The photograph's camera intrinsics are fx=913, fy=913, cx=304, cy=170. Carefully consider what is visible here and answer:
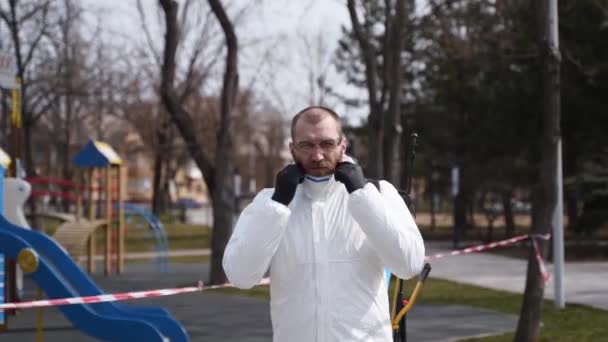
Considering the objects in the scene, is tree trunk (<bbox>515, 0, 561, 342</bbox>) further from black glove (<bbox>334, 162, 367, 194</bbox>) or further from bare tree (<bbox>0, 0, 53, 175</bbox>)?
bare tree (<bbox>0, 0, 53, 175</bbox>)

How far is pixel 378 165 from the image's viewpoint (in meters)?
15.6

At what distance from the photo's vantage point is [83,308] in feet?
26.6

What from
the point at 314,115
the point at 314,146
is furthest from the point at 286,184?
the point at 314,115

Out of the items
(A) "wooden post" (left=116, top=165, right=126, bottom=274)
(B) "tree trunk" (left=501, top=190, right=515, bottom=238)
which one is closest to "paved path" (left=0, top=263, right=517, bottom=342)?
(A) "wooden post" (left=116, top=165, right=126, bottom=274)

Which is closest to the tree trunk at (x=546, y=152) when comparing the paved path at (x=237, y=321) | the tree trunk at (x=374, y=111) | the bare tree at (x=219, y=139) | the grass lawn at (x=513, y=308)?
the grass lawn at (x=513, y=308)

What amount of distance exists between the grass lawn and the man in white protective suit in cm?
659

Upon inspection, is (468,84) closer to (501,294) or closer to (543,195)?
(501,294)

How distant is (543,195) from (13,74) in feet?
23.3

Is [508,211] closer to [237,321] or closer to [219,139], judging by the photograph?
[219,139]

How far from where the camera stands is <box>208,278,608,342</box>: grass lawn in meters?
9.55

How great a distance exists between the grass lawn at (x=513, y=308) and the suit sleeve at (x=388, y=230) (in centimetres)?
654

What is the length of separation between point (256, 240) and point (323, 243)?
0.23 meters

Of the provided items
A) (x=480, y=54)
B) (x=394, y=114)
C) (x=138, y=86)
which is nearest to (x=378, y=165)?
(x=394, y=114)

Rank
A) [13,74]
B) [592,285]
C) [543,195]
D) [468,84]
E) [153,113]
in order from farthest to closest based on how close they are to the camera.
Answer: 1. [153,113]
2. [468,84]
3. [592,285]
4. [13,74]
5. [543,195]
